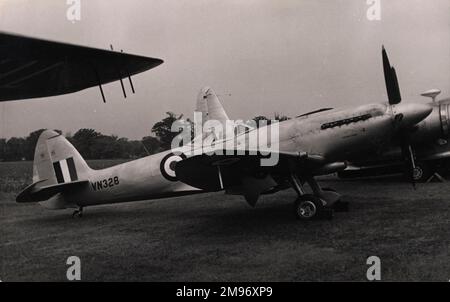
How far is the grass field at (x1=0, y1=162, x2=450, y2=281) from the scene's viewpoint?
420cm

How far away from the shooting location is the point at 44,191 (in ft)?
26.5

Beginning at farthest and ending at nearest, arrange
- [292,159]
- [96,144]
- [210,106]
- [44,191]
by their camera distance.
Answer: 1. [96,144]
2. [210,106]
3. [44,191]
4. [292,159]

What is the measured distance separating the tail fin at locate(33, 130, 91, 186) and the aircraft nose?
19.1 ft

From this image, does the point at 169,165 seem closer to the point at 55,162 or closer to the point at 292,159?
the point at 292,159

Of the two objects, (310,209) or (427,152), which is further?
(427,152)

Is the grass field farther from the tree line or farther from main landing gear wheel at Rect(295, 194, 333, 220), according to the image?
the tree line

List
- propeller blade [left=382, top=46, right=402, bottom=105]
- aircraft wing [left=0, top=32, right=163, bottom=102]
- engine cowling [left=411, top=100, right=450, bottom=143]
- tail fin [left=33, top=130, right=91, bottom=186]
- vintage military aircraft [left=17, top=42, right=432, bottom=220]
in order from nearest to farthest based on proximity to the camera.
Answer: aircraft wing [left=0, top=32, right=163, bottom=102] → vintage military aircraft [left=17, top=42, right=432, bottom=220] → propeller blade [left=382, top=46, right=402, bottom=105] → tail fin [left=33, top=130, right=91, bottom=186] → engine cowling [left=411, top=100, right=450, bottom=143]

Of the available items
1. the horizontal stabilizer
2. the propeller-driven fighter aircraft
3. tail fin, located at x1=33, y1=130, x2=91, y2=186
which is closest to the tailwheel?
the propeller-driven fighter aircraft

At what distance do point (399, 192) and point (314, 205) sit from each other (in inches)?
131

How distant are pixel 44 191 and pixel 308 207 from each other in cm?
497

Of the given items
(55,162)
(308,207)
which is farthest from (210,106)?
(308,207)

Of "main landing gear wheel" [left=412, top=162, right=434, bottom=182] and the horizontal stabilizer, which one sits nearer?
the horizontal stabilizer

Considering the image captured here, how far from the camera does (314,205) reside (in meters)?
6.50

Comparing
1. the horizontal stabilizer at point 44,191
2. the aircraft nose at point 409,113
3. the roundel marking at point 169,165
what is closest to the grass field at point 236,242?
the horizontal stabilizer at point 44,191
